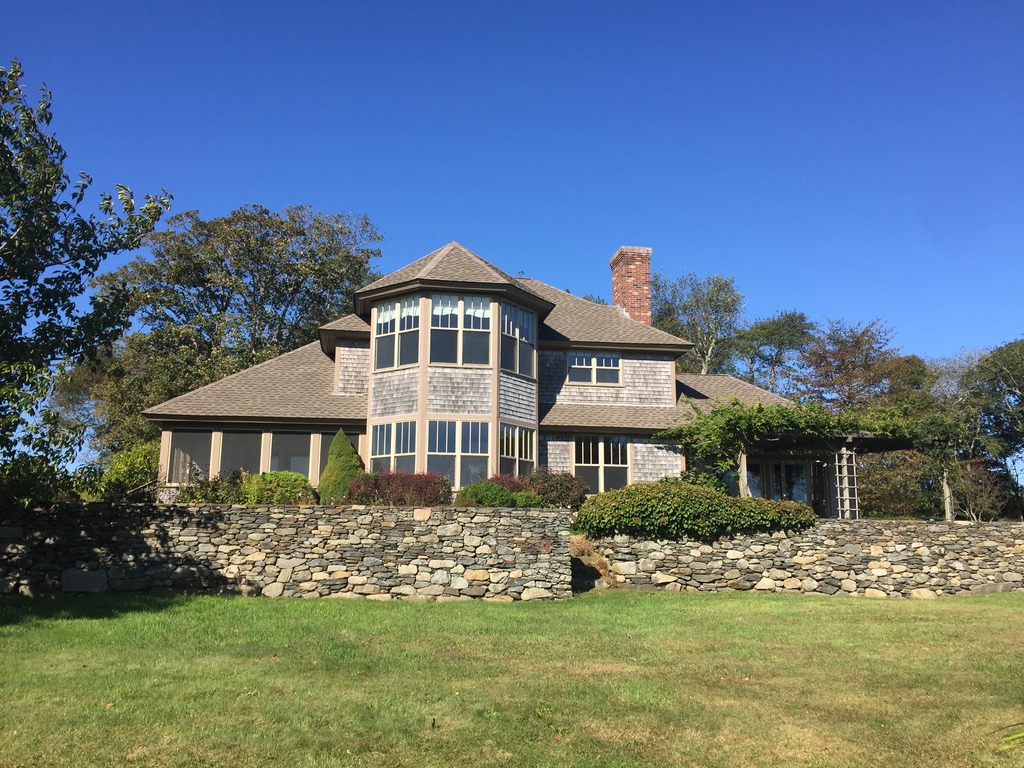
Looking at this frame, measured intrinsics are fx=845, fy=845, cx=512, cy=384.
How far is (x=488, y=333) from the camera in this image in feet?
73.8

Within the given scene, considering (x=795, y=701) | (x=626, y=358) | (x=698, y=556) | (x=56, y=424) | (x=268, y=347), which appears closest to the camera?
(x=795, y=701)

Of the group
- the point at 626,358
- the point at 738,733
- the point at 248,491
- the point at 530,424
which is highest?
the point at 626,358

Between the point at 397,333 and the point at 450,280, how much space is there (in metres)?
2.07

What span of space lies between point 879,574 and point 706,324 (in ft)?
111

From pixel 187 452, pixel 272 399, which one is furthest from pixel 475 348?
pixel 187 452

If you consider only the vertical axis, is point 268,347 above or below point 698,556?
above

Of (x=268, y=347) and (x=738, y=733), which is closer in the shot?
(x=738, y=733)

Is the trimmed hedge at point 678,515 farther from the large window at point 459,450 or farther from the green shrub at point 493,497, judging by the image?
the large window at point 459,450

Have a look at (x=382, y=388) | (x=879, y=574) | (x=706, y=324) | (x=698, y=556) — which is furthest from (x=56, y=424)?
(x=706, y=324)

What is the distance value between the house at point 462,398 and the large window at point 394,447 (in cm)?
4

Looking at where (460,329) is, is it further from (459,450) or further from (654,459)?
(654,459)

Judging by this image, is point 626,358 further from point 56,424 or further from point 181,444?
point 56,424

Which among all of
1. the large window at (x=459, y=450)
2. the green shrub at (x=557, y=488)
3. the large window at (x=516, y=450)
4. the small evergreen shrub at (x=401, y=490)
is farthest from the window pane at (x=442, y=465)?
the green shrub at (x=557, y=488)

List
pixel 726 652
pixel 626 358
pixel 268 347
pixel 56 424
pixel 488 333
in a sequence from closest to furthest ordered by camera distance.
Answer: pixel 726 652 < pixel 56 424 < pixel 488 333 < pixel 626 358 < pixel 268 347
